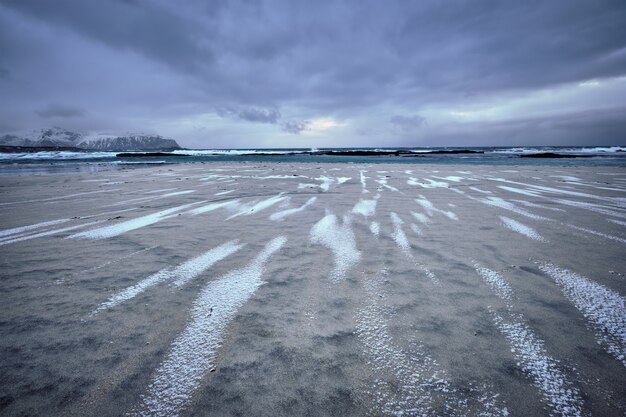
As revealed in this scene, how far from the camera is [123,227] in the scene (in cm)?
390

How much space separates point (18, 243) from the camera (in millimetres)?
3260

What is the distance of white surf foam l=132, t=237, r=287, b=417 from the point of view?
4.14ft

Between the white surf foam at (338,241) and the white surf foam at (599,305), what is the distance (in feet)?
5.37

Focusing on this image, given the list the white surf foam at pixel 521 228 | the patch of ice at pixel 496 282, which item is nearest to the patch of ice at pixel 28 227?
the patch of ice at pixel 496 282

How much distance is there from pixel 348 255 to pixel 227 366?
168cm

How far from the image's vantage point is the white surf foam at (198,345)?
1262 millimetres

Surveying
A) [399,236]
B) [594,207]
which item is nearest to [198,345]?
[399,236]

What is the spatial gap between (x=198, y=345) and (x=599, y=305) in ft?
8.75

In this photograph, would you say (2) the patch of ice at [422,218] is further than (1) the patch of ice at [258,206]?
No

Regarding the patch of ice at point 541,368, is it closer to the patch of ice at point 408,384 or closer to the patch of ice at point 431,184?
the patch of ice at point 408,384

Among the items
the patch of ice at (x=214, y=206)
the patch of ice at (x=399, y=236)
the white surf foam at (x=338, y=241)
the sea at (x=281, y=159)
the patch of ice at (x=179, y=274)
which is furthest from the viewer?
the sea at (x=281, y=159)

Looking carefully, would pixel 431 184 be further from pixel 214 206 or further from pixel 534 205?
pixel 214 206

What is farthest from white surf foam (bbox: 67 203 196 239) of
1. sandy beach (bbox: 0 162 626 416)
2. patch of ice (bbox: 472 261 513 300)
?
patch of ice (bbox: 472 261 513 300)

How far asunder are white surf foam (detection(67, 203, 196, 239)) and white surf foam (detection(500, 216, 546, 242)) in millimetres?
5115
